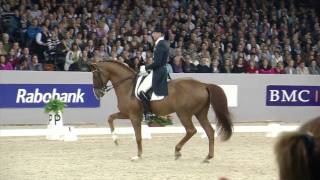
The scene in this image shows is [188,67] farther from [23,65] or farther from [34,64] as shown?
[23,65]

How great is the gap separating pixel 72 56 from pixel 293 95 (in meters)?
5.77

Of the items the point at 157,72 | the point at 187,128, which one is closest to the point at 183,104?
the point at 187,128

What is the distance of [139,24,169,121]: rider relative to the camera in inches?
314

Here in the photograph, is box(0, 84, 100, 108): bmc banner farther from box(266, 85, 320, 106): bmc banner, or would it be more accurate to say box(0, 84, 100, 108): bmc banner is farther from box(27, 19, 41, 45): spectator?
box(266, 85, 320, 106): bmc banner

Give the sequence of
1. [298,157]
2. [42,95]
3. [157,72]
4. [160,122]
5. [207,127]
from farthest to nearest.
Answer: [42,95] < [160,122] < [207,127] < [157,72] < [298,157]

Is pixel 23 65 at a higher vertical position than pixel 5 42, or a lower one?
lower

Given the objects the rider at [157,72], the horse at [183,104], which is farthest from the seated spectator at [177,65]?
the rider at [157,72]

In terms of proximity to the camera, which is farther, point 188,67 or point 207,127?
point 188,67

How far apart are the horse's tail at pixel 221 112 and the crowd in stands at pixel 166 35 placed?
5.47 metres

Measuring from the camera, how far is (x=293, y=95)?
14844 millimetres

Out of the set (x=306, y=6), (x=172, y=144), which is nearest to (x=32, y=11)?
(x=172, y=144)

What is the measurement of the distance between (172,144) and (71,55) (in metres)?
4.22

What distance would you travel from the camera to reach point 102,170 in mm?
6852

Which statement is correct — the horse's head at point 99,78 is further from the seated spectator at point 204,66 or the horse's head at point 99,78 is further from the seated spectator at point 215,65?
the seated spectator at point 215,65
